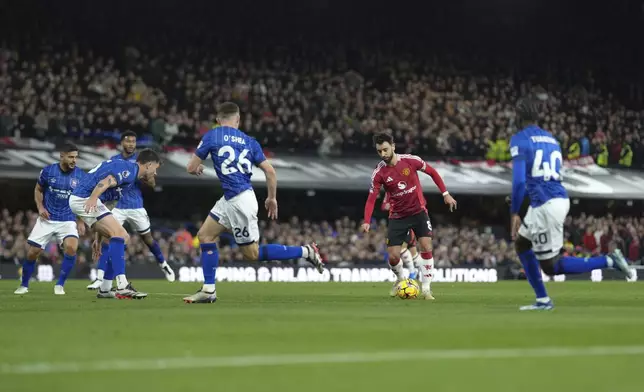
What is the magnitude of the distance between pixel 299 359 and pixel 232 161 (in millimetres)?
7835

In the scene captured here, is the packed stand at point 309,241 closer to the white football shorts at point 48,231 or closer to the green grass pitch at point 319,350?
the white football shorts at point 48,231

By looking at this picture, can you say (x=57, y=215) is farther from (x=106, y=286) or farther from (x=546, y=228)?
(x=546, y=228)

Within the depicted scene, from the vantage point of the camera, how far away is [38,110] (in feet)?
120

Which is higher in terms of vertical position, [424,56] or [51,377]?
[424,56]

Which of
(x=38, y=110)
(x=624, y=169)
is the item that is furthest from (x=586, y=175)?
(x=38, y=110)

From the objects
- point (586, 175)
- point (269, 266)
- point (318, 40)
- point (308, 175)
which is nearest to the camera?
point (269, 266)

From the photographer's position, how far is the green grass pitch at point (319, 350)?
21.2 feet

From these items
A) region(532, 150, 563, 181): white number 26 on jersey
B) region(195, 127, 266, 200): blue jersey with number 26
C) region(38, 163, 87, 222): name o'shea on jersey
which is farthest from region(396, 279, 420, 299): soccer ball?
region(38, 163, 87, 222): name o'shea on jersey

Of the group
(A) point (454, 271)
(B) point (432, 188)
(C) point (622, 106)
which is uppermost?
(C) point (622, 106)

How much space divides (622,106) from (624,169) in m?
5.54

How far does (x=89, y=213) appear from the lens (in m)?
17.1

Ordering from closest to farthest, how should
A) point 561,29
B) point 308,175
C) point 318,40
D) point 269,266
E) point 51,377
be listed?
point 51,377 < point 269,266 < point 308,175 < point 318,40 < point 561,29

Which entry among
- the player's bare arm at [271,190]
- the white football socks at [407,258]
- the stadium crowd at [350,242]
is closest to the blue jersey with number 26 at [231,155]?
the player's bare arm at [271,190]

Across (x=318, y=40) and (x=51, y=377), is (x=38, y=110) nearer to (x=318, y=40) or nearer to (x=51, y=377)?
(x=318, y=40)
